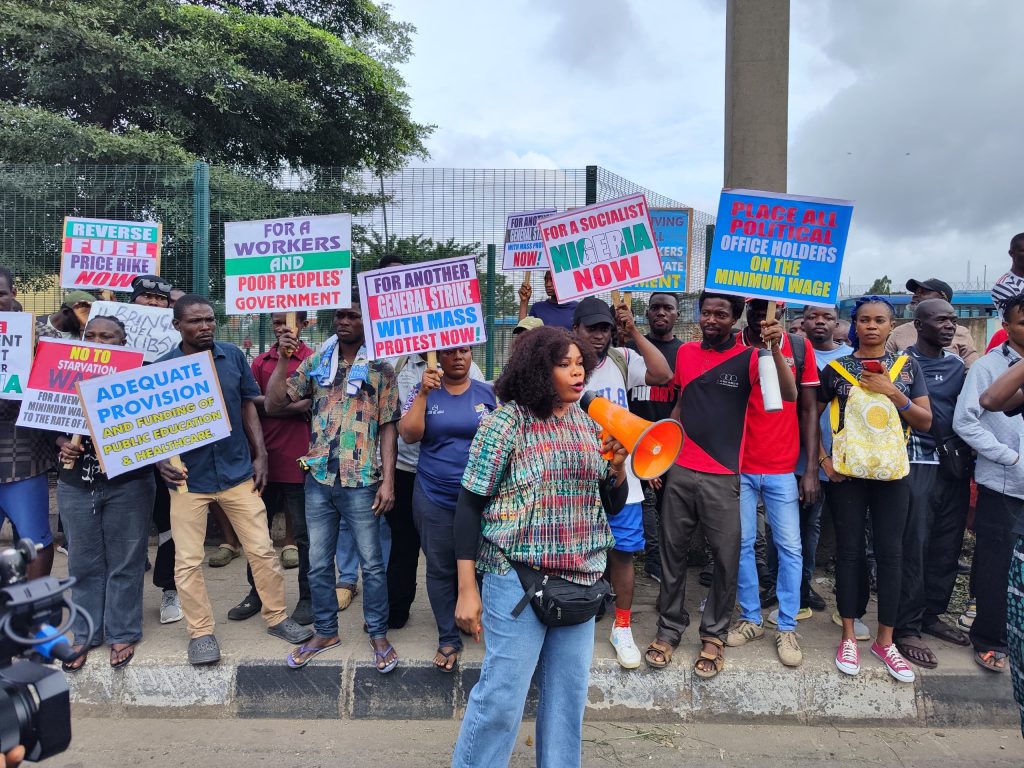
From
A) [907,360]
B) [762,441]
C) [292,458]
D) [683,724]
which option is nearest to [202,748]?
[292,458]

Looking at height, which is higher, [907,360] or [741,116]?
[741,116]

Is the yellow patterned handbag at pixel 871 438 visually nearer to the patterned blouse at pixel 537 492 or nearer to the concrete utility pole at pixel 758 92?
the patterned blouse at pixel 537 492

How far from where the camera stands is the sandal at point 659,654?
4086mm

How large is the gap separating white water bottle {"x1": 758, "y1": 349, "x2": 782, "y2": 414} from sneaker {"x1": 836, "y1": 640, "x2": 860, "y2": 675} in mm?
1517

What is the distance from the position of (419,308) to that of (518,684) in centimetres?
216

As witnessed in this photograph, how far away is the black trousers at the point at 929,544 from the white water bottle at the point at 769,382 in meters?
1.19

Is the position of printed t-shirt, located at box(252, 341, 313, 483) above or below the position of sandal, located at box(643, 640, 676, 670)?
above

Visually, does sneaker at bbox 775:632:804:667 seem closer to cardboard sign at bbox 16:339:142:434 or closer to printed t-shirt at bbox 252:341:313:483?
printed t-shirt at bbox 252:341:313:483

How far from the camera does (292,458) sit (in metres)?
4.91

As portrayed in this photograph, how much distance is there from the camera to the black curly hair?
109 inches

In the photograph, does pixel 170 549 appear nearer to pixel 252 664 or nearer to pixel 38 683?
pixel 252 664

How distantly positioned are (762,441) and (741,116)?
358 cm

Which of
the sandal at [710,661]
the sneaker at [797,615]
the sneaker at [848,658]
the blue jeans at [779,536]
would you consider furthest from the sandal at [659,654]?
the sneaker at [848,658]

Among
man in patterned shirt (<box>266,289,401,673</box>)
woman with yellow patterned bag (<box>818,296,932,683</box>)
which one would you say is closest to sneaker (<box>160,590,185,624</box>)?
man in patterned shirt (<box>266,289,401,673</box>)
